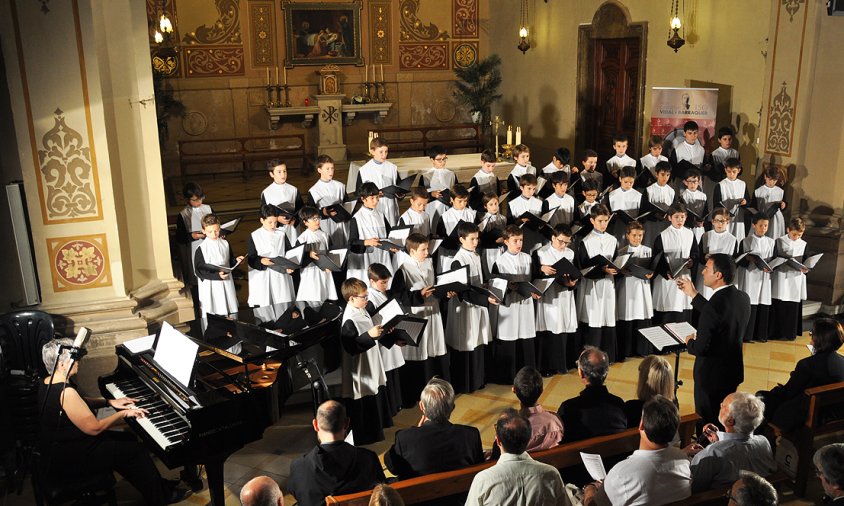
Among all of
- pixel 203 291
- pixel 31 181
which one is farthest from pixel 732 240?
pixel 31 181

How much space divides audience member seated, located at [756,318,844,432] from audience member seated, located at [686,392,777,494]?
1.19m

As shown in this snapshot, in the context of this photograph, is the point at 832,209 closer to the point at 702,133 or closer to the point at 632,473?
the point at 702,133

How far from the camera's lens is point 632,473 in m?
3.86

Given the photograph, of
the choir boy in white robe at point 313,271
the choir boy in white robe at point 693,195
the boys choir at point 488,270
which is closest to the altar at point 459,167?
the boys choir at point 488,270

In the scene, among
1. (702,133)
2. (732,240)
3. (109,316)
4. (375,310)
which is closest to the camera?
(375,310)

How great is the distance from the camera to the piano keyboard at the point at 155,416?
4.70 meters

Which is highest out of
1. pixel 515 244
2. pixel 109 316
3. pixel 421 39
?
pixel 421 39

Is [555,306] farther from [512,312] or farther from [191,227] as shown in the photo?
[191,227]

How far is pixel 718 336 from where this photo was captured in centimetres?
557

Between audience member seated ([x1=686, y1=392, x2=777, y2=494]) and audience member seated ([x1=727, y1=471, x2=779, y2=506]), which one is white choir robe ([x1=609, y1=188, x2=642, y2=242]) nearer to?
audience member seated ([x1=686, y1=392, x2=777, y2=494])

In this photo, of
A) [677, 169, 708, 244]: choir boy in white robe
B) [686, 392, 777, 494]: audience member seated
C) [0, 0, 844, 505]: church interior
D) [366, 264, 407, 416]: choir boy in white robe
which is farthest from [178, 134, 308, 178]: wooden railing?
[686, 392, 777, 494]: audience member seated

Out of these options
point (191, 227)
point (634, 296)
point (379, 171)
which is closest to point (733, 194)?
point (634, 296)

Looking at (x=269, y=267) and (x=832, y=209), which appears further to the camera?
(x=832, y=209)

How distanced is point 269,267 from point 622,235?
4.12m
